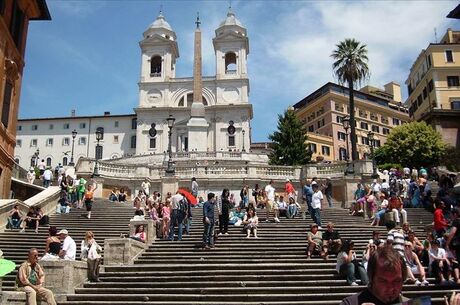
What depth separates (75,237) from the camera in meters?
18.5

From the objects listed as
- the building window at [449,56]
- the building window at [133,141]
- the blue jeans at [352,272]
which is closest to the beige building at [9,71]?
the blue jeans at [352,272]

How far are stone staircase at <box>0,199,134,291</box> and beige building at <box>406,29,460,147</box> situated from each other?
43978 mm

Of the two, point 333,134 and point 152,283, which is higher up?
point 333,134

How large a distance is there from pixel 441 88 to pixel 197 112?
31827 mm

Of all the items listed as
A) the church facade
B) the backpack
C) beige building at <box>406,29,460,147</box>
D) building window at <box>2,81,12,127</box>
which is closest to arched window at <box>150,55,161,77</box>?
the church facade

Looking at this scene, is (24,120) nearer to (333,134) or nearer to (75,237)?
(333,134)

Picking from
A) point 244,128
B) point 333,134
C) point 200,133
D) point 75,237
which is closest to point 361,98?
point 333,134

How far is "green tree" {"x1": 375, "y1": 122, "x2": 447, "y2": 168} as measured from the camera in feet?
173

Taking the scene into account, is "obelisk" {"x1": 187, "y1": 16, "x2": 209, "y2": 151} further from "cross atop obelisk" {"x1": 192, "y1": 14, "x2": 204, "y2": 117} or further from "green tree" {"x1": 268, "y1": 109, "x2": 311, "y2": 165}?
"green tree" {"x1": 268, "y1": 109, "x2": 311, "y2": 165}

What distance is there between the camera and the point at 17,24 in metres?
27.5

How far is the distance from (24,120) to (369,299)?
99.3 metres

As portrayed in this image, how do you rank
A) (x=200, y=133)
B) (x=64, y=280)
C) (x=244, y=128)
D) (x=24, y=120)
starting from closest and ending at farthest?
(x=64, y=280), (x=200, y=133), (x=244, y=128), (x=24, y=120)

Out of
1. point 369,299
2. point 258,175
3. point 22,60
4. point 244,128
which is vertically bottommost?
point 369,299

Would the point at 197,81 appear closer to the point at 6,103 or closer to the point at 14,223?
the point at 6,103
